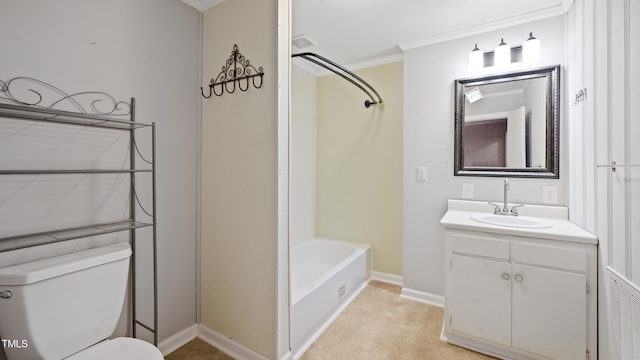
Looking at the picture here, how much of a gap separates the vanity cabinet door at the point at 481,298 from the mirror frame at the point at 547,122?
0.82 m

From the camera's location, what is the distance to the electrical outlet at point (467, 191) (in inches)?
90.5

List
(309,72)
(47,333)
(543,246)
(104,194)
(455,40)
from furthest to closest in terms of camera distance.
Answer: (309,72) → (455,40) → (543,246) → (104,194) → (47,333)

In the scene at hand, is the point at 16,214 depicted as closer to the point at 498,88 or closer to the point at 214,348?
the point at 214,348

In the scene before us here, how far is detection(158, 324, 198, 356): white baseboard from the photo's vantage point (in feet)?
5.74

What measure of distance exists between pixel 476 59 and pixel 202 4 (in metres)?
2.11

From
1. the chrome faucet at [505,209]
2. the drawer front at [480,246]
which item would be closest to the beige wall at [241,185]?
the drawer front at [480,246]

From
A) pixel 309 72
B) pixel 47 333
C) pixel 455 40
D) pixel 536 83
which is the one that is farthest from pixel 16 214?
pixel 536 83

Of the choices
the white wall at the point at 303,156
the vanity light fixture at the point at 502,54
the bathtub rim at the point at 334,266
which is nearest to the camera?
the bathtub rim at the point at 334,266

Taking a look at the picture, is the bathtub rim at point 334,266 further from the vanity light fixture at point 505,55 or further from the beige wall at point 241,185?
the vanity light fixture at point 505,55

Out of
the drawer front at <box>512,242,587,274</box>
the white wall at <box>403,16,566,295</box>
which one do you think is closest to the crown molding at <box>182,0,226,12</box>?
the white wall at <box>403,16,566,295</box>

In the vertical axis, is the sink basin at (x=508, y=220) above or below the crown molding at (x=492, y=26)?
below

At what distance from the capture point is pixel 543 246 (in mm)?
1606

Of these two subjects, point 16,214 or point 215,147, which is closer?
point 16,214

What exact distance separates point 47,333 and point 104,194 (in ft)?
2.19
